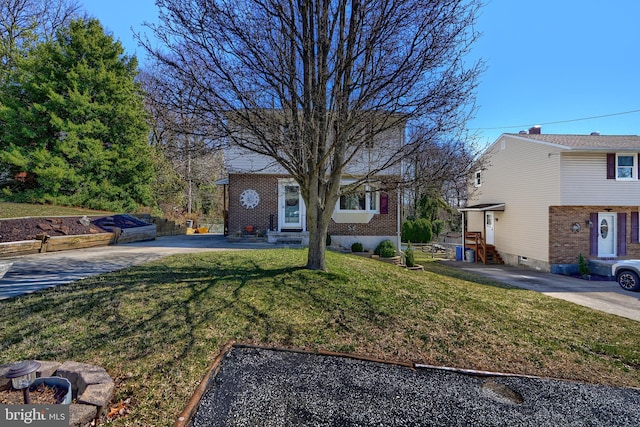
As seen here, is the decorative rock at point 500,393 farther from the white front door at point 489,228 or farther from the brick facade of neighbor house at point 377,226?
the white front door at point 489,228

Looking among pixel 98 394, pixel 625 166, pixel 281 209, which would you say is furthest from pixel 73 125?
pixel 625 166

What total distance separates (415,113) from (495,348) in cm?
384

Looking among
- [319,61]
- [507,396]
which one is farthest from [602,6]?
[507,396]

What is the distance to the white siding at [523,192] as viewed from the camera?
14383 millimetres

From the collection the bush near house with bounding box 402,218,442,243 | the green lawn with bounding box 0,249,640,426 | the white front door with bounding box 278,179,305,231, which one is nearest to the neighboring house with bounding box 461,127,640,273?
the white front door with bounding box 278,179,305,231

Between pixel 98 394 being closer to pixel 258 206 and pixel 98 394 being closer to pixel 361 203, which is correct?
pixel 258 206

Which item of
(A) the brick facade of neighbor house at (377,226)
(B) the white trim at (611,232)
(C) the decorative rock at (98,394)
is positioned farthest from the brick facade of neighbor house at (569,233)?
(C) the decorative rock at (98,394)

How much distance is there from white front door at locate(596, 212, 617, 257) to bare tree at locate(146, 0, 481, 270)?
44.7ft

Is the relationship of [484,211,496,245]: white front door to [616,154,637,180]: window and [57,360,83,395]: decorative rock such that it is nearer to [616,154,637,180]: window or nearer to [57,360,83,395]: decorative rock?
[616,154,637,180]: window

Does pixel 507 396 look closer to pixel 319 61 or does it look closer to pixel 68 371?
pixel 68 371

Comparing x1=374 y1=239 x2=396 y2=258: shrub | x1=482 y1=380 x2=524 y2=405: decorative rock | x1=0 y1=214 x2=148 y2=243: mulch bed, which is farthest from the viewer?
x1=374 y1=239 x2=396 y2=258: shrub

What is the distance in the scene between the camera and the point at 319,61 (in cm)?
548

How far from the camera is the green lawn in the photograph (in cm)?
302

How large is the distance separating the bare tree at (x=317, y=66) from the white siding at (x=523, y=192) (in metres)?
9.53
